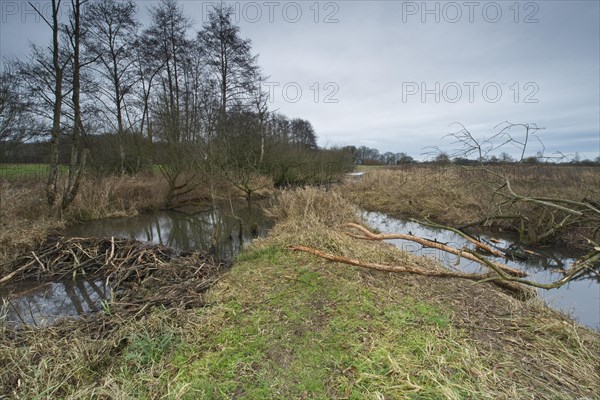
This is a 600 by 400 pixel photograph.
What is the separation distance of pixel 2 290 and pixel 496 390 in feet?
23.8

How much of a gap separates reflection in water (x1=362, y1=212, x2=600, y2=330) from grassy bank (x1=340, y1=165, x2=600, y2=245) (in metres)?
0.74

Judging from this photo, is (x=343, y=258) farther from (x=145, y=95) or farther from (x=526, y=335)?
(x=145, y=95)

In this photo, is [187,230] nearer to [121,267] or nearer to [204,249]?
[204,249]

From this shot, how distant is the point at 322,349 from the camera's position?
2506mm

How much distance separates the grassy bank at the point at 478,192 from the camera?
731 cm

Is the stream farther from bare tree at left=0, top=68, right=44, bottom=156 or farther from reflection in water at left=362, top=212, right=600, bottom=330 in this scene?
bare tree at left=0, top=68, right=44, bottom=156

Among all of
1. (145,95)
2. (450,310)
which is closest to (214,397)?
(450,310)

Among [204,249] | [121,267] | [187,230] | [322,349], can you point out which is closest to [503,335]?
[322,349]

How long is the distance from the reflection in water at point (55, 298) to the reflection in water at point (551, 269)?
19.6 ft

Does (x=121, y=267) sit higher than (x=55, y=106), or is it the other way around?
(x=55, y=106)

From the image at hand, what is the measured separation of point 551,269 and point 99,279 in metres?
9.60

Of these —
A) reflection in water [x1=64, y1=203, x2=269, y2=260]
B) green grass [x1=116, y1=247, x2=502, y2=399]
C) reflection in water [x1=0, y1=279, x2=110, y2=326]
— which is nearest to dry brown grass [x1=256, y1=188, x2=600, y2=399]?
green grass [x1=116, y1=247, x2=502, y2=399]

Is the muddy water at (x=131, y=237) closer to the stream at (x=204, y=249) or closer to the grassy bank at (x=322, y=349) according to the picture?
the stream at (x=204, y=249)

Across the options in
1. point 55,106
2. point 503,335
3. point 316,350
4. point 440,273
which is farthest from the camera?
point 55,106
